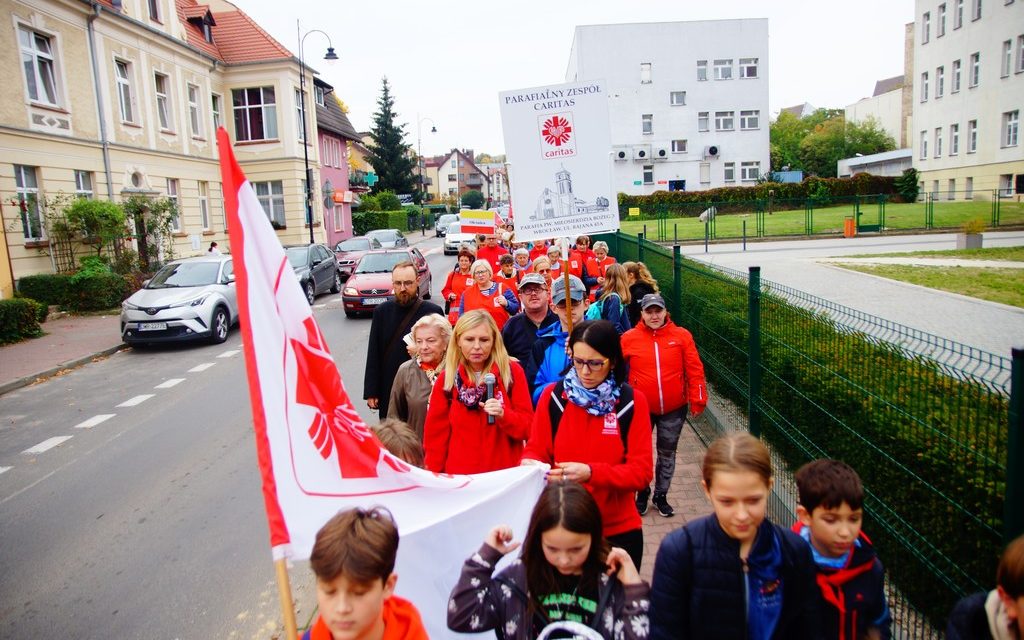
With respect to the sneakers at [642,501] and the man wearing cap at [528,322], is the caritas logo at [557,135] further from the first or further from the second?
the sneakers at [642,501]

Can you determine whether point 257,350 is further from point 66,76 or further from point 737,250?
point 737,250

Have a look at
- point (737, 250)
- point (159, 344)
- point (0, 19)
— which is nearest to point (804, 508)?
point (159, 344)

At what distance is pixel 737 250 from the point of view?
32125mm

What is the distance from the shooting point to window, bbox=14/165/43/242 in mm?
20641

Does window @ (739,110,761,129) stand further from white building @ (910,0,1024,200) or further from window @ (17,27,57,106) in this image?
window @ (17,27,57,106)

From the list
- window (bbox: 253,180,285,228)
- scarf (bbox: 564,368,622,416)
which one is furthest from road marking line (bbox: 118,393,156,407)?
window (bbox: 253,180,285,228)

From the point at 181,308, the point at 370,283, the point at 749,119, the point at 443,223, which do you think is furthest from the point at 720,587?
the point at 749,119

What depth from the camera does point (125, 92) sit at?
1065 inches

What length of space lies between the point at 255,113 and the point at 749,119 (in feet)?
132

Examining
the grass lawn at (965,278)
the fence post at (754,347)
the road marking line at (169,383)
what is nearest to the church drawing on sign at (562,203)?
the fence post at (754,347)

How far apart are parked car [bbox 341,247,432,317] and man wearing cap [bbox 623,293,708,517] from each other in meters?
12.3

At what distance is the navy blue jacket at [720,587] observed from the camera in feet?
8.16

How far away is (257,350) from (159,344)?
15066 mm

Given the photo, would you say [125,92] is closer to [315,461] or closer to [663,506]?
[663,506]
